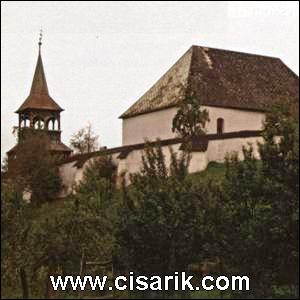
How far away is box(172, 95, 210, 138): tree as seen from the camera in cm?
4141

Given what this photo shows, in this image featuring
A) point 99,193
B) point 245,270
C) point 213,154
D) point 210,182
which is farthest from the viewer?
point 213,154

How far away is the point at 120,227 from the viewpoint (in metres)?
18.6

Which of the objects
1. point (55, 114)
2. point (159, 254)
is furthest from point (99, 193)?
point (55, 114)

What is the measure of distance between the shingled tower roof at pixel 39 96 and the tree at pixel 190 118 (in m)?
16.9

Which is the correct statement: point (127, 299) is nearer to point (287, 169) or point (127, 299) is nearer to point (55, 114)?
point (287, 169)

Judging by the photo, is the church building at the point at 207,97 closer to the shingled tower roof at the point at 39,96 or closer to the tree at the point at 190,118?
the tree at the point at 190,118

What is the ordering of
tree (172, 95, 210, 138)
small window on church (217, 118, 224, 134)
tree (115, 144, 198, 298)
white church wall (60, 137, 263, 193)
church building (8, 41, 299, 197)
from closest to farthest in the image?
1. tree (115, 144, 198, 298)
2. white church wall (60, 137, 263, 193)
3. tree (172, 95, 210, 138)
4. church building (8, 41, 299, 197)
5. small window on church (217, 118, 224, 134)

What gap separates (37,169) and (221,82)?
11636 mm

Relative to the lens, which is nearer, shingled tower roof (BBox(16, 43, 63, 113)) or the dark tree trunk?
the dark tree trunk

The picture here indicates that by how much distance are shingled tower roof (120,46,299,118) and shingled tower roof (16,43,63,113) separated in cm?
947

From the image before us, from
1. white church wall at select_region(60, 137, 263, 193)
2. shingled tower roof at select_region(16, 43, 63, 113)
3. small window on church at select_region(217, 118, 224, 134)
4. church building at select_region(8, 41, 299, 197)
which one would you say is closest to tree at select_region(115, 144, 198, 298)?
white church wall at select_region(60, 137, 263, 193)

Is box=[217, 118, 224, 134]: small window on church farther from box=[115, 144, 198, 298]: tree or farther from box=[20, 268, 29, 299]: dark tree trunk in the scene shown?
box=[20, 268, 29, 299]: dark tree trunk

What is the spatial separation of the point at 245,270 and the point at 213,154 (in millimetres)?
21589

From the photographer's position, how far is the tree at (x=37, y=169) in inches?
1649
